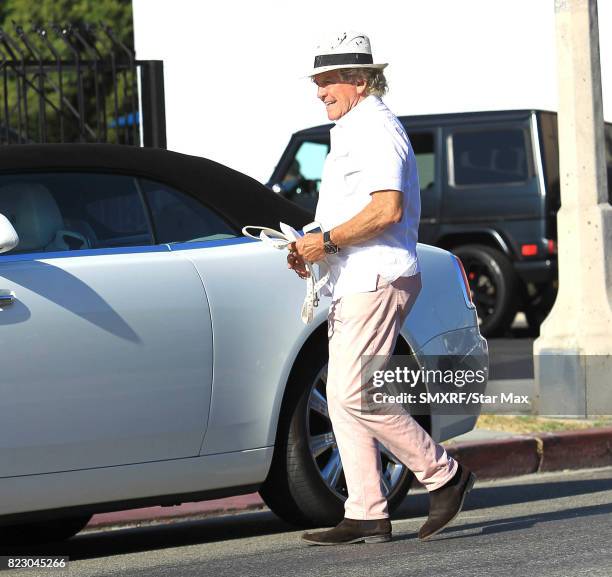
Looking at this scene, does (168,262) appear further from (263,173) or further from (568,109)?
(263,173)

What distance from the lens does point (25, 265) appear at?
202 inches

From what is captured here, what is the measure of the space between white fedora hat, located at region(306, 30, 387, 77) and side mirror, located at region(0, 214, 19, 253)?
1.20 meters

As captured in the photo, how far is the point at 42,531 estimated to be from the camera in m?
6.09

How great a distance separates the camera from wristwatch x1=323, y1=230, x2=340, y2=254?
5.18m

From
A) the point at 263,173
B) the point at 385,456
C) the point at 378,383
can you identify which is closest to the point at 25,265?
the point at 378,383

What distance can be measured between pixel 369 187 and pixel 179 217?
2.85 ft

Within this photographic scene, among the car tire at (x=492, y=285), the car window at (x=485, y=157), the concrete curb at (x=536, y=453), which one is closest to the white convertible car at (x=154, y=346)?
the concrete curb at (x=536, y=453)

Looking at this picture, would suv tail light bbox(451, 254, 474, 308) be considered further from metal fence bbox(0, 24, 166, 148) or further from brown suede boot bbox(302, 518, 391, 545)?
metal fence bbox(0, 24, 166, 148)

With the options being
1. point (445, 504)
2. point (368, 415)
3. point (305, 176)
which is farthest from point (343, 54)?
point (305, 176)

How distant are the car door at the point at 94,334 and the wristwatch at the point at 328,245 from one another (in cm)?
52

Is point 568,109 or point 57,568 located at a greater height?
point 568,109

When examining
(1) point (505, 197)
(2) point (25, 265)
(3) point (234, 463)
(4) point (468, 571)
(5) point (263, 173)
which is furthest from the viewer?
(5) point (263, 173)

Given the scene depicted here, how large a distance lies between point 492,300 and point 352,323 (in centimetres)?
1007

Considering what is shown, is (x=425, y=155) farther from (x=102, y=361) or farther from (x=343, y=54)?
(x=102, y=361)
